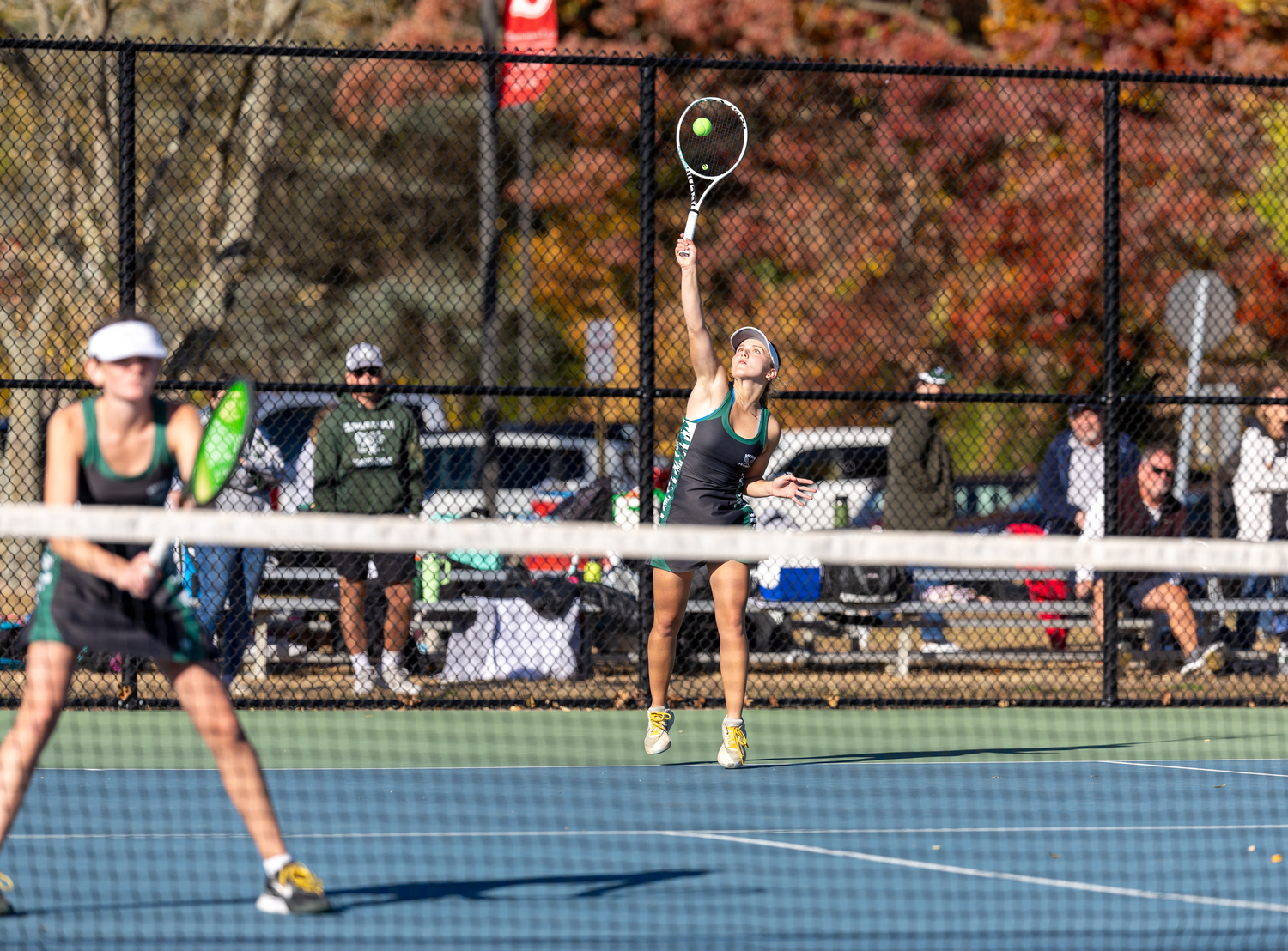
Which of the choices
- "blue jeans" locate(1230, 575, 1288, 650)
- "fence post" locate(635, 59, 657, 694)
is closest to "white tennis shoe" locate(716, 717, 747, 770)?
"fence post" locate(635, 59, 657, 694)

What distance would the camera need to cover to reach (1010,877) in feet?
18.1

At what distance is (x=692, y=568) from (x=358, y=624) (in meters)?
2.98

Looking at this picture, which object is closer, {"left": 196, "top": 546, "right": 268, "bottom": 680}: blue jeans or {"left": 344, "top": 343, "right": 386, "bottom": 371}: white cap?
{"left": 196, "top": 546, "right": 268, "bottom": 680}: blue jeans

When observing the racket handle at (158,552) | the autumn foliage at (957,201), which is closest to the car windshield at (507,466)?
the autumn foliage at (957,201)

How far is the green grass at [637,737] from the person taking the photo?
8.21 m

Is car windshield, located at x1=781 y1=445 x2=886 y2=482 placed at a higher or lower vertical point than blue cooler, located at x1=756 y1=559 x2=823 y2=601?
higher

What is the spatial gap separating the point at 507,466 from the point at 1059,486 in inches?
152

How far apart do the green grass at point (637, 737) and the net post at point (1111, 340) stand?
0.48 m

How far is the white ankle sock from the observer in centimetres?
480

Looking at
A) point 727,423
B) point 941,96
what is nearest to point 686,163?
point 727,423

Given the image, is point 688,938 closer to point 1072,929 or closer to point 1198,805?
point 1072,929

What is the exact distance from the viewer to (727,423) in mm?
7785

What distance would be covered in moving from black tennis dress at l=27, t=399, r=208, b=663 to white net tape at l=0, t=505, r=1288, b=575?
187 mm

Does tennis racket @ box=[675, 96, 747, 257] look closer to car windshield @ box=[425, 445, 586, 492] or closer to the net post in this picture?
the net post
